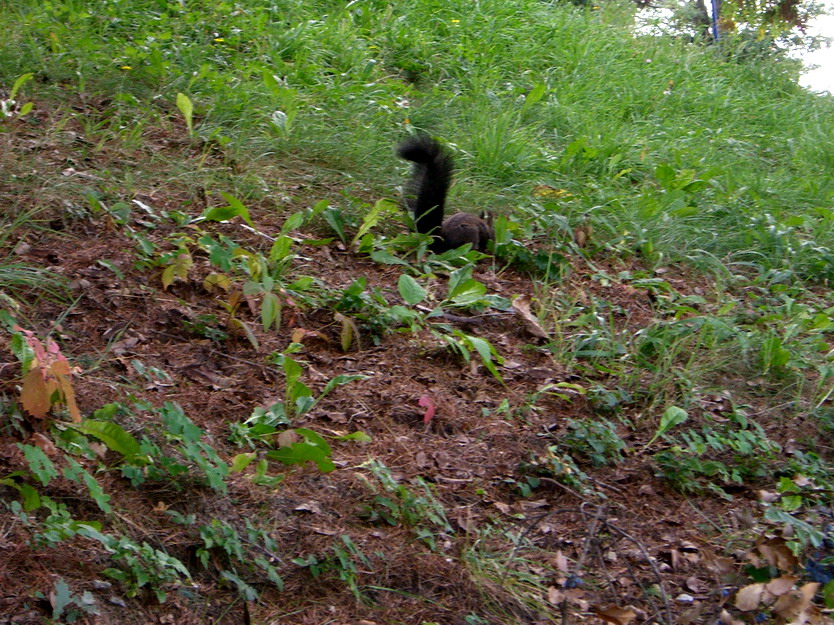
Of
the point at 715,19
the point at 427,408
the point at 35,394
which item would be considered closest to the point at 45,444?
the point at 35,394

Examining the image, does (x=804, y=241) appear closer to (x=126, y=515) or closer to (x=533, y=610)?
(x=533, y=610)

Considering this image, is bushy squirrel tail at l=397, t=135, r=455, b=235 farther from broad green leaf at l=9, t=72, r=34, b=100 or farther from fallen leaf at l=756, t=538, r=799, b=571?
fallen leaf at l=756, t=538, r=799, b=571

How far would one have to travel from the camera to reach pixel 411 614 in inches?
97.1

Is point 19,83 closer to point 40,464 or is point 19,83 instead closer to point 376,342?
point 376,342

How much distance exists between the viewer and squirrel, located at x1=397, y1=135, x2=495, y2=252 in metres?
4.22

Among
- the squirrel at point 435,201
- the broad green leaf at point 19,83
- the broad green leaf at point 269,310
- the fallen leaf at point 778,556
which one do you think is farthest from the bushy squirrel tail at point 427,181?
the fallen leaf at point 778,556

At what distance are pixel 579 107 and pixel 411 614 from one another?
4.44 metres

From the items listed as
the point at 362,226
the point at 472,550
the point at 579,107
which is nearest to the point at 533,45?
the point at 579,107

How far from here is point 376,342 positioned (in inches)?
143

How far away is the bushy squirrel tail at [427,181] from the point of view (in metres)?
4.20

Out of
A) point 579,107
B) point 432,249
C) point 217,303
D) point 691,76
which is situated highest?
point 691,76

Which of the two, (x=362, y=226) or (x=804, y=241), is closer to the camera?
(x=362, y=226)

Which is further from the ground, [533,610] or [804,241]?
[804,241]

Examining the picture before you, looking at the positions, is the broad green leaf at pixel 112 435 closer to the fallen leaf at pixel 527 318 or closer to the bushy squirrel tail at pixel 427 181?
the fallen leaf at pixel 527 318
